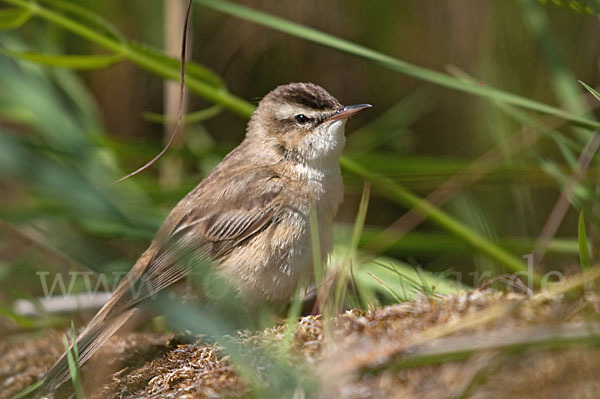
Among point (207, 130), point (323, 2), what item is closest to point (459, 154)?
point (323, 2)

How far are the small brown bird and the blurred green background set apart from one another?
18 cm

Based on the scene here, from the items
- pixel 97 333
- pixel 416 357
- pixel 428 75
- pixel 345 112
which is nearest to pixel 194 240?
pixel 97 333

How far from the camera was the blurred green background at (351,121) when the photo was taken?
10.2 ft

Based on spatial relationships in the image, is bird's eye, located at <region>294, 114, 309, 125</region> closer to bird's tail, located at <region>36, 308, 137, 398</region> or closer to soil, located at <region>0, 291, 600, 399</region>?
bird's tail, located at <region>36, 308, 137, 398</region>

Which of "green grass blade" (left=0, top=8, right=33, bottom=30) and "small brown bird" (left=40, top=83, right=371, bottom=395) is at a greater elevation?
"green grass blade" (left=0, top=8, right=33, bottom=30)

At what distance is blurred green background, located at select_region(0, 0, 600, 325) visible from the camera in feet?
10.2

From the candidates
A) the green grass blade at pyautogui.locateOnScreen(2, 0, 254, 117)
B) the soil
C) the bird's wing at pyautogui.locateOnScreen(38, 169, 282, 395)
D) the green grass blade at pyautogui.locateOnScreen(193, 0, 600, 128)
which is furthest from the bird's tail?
the green grass blade at pyautogui.locateOnScreen(193, 0, 600, 128)

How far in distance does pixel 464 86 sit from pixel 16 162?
5.84ft

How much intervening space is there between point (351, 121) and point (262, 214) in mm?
3129

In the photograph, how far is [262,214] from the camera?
342cm

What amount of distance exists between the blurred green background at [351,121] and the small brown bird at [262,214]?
18 cm

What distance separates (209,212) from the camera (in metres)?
3.64

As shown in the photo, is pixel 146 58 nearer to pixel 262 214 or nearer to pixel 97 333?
pixel 262 214

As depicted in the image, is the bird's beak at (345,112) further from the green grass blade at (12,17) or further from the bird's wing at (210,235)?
the green grass blade at (12,17)
